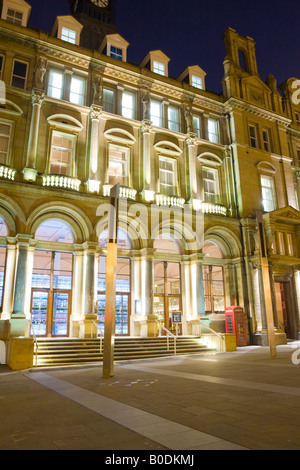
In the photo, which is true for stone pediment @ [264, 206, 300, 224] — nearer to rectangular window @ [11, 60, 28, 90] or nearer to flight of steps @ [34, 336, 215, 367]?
flight of steps @ [34, 336, 215, 367]

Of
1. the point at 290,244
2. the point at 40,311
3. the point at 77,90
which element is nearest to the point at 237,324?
the point at 290,244

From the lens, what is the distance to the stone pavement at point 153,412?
4.02 meters

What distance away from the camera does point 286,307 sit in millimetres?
22125

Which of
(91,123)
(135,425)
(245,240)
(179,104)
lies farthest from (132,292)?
(135,425)

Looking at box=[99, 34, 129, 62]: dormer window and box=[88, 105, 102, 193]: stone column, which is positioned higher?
box=[99, 34, 129, 62]: dormer window

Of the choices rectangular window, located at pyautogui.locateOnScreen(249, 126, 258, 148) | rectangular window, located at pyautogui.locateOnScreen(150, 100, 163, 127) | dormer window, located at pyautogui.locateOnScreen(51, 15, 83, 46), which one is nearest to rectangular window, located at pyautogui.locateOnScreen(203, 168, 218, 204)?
rectangular window, located at pyautogui.locateOnScreen(249, 126, 258, 148)

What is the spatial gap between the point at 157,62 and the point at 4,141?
40.6ft

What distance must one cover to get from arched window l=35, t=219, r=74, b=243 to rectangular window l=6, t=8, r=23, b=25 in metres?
11.6

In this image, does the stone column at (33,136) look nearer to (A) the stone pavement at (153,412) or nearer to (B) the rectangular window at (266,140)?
(A) the stone pavement at (153,412)

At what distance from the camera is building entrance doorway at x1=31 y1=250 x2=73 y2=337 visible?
17.1m

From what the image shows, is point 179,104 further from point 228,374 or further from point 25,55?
point 228,374

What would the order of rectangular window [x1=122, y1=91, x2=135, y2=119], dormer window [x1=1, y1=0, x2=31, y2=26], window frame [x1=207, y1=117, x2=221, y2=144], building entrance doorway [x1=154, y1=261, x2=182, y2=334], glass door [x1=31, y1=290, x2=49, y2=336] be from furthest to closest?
window frame [x1=207, y1=117, x2=221, y2=144] < rectangular window [x1=122, y1=91, x2=135, y2=119] < building entrance doorway [x1=154, y1=261, x2=182, y2=334] < dormer window [x1=1, y1=0, x2=31, y2=26] < glass door [x1=31, y1=290, x2=49, y2=336]

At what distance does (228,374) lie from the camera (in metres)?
9.55
